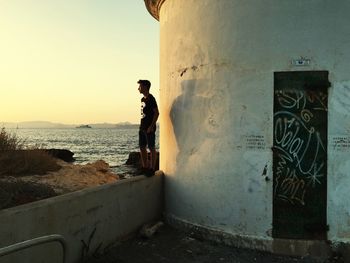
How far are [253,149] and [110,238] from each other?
93.7 inches

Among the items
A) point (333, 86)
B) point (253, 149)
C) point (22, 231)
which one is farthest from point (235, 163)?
point (22, 231)

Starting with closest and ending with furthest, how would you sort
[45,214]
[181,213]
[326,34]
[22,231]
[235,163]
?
1. [22,231]
2. [45,214]
3. [326,34]
4. [235,163]
5. [181,213]

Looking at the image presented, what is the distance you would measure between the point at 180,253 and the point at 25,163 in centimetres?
966

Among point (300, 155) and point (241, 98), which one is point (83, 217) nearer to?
point (241, 98)

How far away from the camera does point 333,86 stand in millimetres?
6172

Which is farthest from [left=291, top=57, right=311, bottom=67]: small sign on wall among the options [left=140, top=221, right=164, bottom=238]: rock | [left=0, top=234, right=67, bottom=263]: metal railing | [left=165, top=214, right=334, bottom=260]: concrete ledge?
[left=0, top=234, right=67, bottom=263]: metal railing

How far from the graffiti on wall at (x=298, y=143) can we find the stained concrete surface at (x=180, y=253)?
2.84 feet

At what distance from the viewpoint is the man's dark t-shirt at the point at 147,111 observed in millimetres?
7773

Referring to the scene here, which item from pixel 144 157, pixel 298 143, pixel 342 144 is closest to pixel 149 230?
pixel 144 157

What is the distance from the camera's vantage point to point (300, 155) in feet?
20.6

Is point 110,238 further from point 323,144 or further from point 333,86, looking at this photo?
point 333,86

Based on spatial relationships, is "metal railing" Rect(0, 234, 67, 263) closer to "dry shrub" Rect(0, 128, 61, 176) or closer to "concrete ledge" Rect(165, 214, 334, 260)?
"concrete ledge" Rect(165, 214, 334, 260)

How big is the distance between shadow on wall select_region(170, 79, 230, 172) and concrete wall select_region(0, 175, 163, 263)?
85cm

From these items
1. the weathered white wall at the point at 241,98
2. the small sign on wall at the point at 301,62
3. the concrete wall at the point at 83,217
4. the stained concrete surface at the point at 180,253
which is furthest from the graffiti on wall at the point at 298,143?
the concrete wall at the point at 83,217
